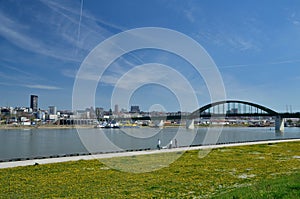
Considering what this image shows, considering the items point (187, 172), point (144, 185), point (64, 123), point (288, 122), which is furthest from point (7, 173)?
point (288, 122)

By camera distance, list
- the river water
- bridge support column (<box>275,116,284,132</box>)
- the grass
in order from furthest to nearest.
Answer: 1. bridge support column (<box>275,116,284,132</box>)
2. the river water
3. the grass

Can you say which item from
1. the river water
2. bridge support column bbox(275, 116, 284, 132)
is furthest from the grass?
bridge support column bbox(275, 116, 284, 132)

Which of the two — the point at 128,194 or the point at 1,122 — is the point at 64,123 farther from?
the point at 128,194

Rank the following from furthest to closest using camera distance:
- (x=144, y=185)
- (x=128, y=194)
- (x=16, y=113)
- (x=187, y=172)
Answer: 1. (x=16, y=113)
2. (x=187, y=172)
3. (x=144, y=185)
4. (x=128, y=194)

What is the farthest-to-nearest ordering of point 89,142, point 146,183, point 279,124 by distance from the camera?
point 279,124, point 89,142, point 146,183

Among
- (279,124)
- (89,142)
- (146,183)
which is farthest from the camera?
(279,124)

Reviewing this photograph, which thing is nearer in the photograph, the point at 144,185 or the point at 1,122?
the point at 144,185

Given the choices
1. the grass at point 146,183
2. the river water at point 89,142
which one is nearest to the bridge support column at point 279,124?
the river water at point 89,142

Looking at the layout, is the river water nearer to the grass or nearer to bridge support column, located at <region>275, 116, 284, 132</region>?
the grass

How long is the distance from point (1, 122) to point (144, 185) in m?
140

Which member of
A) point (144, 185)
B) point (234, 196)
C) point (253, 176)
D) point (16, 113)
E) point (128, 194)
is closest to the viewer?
point (234, 196)

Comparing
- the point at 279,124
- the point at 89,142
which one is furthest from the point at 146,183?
the point at 279,124

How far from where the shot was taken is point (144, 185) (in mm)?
9414

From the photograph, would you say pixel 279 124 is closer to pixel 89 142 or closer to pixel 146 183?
pixel 89 142
